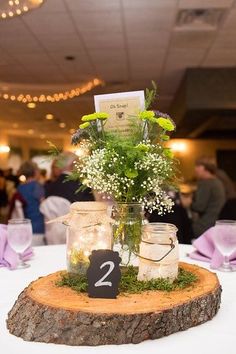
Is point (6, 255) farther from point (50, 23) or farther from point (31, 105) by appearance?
Answer: point (31, 105)

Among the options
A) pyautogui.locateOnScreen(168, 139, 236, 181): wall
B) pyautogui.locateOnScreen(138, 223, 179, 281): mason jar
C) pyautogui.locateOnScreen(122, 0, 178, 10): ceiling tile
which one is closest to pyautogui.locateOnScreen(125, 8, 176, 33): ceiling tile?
pyautogui.locateOnScreen(122, 0, 178, 10): ceiling tile

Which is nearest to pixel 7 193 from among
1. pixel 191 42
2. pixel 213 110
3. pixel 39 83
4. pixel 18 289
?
pixel 39 83

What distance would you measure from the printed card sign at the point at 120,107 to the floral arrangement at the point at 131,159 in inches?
1.1

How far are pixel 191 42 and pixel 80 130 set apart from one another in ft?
12.4

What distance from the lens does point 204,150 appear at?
40.7 ft

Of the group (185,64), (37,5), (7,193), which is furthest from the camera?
(7,193)

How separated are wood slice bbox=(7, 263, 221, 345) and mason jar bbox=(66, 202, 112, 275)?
0.14m

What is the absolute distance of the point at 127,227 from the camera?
4.33 ft

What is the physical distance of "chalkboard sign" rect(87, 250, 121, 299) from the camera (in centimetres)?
109

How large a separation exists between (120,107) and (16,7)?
107 inches

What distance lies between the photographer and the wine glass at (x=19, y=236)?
1.71 meters

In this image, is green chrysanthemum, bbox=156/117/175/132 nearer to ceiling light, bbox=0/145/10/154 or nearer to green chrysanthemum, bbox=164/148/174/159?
green chrysanthemum, bbox=164/148/174/159

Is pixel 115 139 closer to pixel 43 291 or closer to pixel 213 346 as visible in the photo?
pixel 43 291

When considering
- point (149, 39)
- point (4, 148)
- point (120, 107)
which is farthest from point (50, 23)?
point (4, 148)
